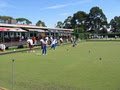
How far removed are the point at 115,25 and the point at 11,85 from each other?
4447 inches

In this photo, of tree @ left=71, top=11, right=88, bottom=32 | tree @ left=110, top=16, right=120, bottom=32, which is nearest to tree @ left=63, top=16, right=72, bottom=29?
tree @ left=71, top=11, right=88, bottom=32

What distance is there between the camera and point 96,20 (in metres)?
105

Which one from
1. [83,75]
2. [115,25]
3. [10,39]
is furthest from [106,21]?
[83,75]

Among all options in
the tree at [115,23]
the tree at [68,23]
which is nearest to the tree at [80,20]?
the tree at [68,23]

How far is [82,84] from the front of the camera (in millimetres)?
7566

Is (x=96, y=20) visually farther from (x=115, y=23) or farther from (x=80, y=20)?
(x=115, y=23)

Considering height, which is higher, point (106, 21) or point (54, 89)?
point (106, 21)

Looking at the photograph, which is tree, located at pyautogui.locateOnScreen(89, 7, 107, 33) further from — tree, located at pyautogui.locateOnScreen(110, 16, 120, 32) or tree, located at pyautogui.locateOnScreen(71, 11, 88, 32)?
tree, located at pyautogui.locateOnScreen(110, 16, 120, 32)

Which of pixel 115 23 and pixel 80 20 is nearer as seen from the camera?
pixel 80 20

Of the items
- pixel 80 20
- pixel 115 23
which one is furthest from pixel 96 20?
pixel 115 23

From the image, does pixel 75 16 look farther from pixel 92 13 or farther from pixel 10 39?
pixel 10 39

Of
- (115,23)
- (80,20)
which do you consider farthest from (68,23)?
(115,23)

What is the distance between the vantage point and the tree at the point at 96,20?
105 m

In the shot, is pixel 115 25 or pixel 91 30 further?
pixel 115 25
